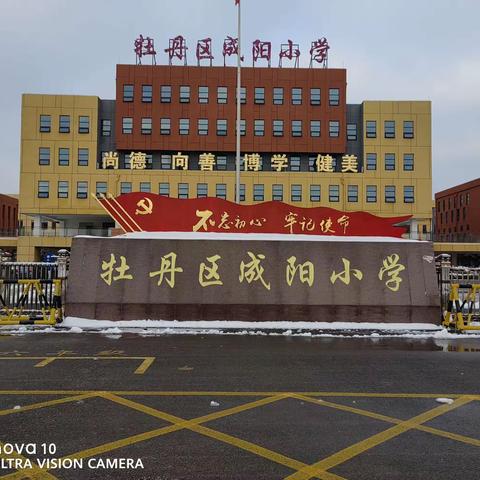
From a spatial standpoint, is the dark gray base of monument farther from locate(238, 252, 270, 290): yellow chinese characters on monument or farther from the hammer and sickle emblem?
the hammer and sickle emblem

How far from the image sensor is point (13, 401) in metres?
5.85

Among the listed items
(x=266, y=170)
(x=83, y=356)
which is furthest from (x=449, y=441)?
(x=266, y=170)

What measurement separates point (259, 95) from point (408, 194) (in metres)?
19.4

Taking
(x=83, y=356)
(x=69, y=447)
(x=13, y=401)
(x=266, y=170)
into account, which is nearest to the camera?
(x=69, y=447)

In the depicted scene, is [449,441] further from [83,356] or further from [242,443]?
[83,356]

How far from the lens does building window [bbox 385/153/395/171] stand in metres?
53.2

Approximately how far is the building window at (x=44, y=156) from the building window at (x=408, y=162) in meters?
38.5

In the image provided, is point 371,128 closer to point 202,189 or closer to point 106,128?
point 202,189

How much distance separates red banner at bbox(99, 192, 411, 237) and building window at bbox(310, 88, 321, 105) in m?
41.8

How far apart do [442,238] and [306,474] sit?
5707 cm

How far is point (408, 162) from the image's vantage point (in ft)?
174

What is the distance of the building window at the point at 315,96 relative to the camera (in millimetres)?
52875

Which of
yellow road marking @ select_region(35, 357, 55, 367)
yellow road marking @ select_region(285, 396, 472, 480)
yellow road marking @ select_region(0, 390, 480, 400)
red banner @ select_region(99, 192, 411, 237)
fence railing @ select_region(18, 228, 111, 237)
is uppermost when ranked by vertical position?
fence railing @ select_region(18, 228, 111, 237)

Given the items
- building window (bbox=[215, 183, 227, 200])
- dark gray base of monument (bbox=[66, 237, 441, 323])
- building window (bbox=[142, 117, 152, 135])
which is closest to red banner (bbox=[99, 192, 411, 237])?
dark gray base of monument (bbox=[66, 237, 441, 323])
